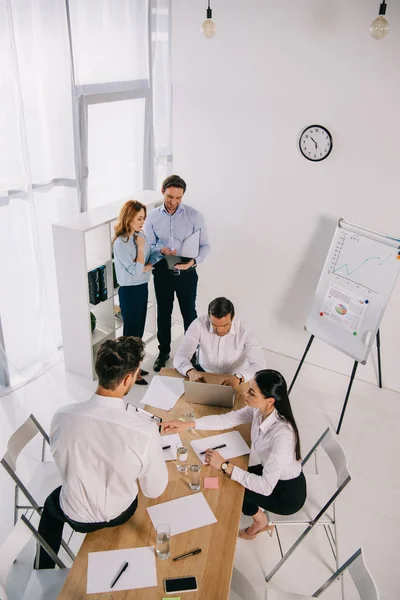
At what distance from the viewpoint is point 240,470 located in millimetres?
2545

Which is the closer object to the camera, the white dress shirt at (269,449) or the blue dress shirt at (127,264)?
the white dress shirt at (269,449)

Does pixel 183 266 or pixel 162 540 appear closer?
pixel 162 540

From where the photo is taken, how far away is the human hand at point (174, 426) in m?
2.80

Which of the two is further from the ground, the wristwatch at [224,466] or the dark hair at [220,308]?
the dark hair at [220,308]

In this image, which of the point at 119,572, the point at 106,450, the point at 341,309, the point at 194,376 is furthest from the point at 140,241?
the point at 119,572

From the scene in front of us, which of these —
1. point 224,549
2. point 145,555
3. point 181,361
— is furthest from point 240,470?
point 181,361

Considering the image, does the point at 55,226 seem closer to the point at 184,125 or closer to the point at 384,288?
the point at 184,125

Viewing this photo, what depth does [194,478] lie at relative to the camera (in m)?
2.48

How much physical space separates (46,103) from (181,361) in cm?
241

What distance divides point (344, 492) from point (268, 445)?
1.29 metres

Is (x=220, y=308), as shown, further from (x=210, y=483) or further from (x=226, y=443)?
(x=210, y=483)

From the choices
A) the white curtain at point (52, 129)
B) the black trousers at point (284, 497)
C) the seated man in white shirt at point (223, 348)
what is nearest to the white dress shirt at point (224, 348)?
the seated man in white shirt at point (223, 348)

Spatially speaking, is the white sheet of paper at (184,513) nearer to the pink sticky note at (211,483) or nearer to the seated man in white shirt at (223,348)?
the pink sticky note at (211,483)

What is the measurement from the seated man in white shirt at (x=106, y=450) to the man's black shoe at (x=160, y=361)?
246cm
